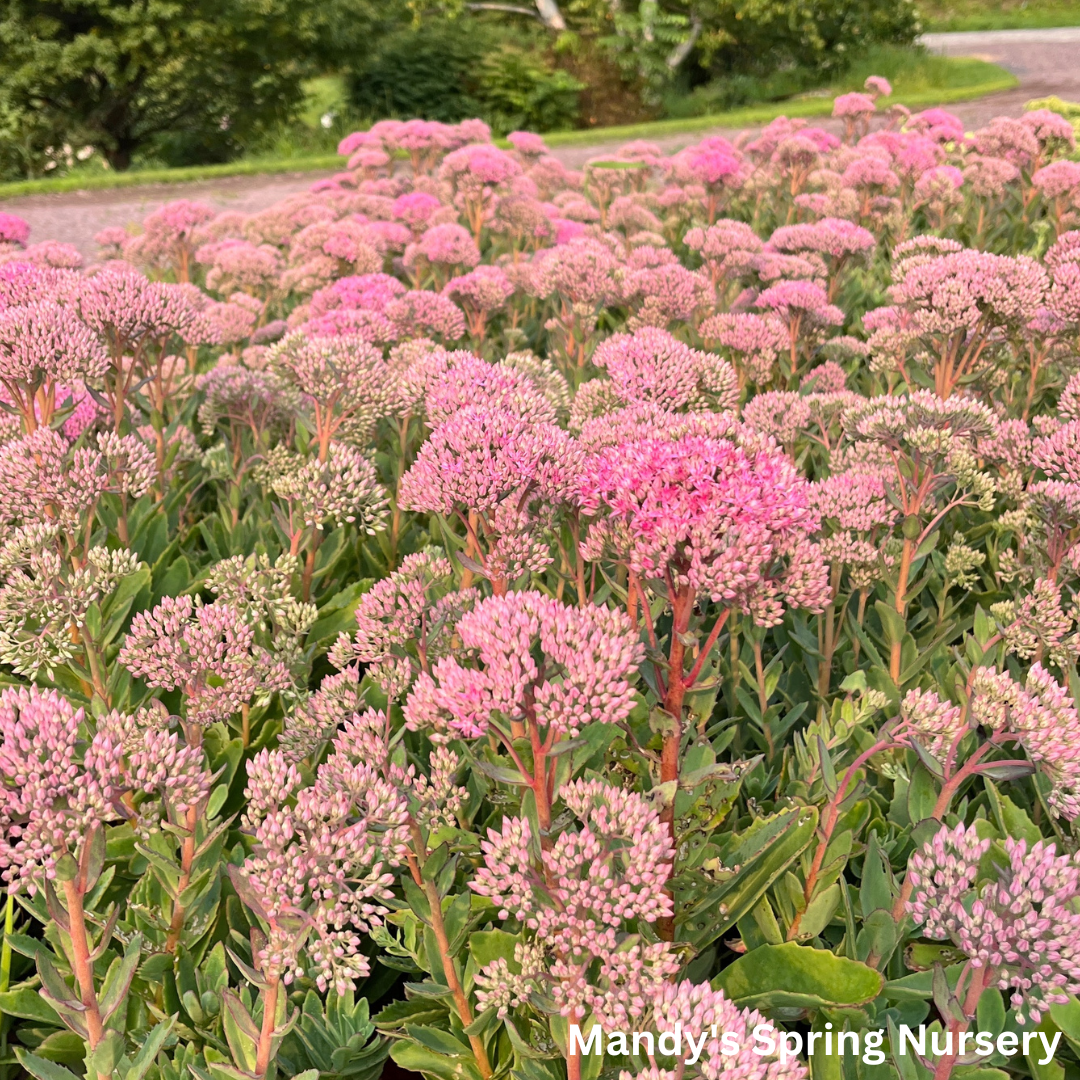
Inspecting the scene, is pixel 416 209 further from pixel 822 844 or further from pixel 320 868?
pixel 320 868

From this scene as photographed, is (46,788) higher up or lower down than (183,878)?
higher up

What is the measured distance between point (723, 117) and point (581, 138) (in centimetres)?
393

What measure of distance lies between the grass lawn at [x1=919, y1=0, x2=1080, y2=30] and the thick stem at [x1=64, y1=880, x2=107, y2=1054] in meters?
49.3

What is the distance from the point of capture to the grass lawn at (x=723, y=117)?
18297 mm

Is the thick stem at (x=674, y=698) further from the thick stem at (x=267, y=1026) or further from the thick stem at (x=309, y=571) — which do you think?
the thick stem at (x=309, y=571)

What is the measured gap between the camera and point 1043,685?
1.88m

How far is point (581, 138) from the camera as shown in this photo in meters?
21.5

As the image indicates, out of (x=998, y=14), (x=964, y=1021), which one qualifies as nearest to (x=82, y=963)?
(x=964, y=1021)

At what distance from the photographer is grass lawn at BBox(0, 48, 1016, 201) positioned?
18.3 metres

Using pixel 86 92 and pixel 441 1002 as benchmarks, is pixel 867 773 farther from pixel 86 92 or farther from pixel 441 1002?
pixel 86 92

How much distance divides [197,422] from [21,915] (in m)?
2.64

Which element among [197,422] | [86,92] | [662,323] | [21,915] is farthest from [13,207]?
→ [21,915]

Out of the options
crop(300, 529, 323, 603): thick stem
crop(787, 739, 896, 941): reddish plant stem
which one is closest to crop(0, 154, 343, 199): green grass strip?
crop(300, 529, 323, 603): thick stem

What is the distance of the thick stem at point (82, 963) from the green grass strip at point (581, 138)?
1893 centimetres
